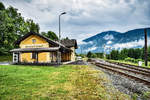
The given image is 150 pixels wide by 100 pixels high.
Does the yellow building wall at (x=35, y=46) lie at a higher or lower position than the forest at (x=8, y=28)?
lower

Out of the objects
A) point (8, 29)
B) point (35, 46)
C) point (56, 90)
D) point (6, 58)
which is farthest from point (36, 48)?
point (8, 29)

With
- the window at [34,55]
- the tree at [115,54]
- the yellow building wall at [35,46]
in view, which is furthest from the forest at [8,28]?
the tree at [115,54]

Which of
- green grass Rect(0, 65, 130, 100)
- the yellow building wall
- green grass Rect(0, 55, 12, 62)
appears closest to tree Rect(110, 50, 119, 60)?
the yellow building wall

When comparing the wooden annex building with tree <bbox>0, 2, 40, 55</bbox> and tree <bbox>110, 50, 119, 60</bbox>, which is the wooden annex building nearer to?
tree <bbox>0, 2, 40, 55</bbox>

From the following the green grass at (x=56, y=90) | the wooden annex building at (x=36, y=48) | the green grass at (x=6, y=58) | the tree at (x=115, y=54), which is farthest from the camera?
the tree at (x=115, y=54)

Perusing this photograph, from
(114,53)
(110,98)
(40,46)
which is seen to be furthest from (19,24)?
(110,98)

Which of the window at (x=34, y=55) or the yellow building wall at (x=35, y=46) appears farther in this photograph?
the window at (x=34, y=55)

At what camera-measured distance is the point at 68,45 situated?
3262 cm

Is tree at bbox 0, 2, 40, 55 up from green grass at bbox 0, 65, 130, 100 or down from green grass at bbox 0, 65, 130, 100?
up

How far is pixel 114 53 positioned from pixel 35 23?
42902mm

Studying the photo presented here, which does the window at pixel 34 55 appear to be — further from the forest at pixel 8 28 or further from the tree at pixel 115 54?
the tree at pixel 115 54

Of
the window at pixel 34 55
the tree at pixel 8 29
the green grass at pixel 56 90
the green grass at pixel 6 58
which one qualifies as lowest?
the green grass at pixel 6 58

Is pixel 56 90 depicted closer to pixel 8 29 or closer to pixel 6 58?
pixel 6 58

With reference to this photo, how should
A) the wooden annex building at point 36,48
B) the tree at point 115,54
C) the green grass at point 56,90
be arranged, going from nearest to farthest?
the green grass at point 56,90 → the wooden annex building at point 36,48 → the tree at point 115,54
